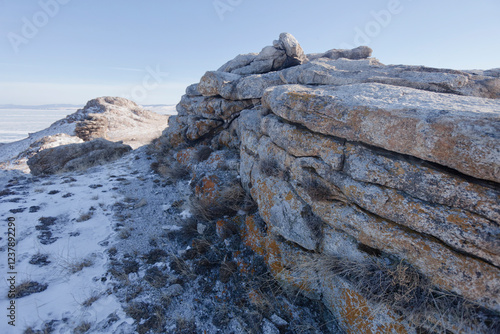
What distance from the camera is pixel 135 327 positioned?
12.6 ft

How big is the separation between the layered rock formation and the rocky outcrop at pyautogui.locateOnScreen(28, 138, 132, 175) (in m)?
10.8

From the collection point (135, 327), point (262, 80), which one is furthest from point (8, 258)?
point (262, 80)

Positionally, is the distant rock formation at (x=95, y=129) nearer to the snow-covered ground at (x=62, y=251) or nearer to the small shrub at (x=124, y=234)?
the snow-covered ground at (x=62, y=251)

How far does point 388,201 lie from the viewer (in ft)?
10.4

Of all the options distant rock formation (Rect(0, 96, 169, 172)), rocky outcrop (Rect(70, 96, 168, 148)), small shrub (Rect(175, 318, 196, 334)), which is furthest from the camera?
rocky outcrop (Rect(70, 96, 168, 148))

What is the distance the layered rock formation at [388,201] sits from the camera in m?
2.60

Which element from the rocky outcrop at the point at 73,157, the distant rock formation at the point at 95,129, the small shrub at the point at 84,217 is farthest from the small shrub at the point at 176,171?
the distant rock formation at the point at 95,129

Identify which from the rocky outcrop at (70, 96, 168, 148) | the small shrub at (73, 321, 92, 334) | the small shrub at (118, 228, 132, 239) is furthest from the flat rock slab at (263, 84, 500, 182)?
the rocky outcrop at (70, 96, 168, 148)

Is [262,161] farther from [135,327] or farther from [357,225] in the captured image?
[135,327]

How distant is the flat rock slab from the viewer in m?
2.56

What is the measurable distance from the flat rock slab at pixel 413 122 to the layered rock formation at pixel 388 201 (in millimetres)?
14

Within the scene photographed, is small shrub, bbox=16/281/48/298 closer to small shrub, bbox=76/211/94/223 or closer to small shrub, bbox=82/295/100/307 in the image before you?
small shrub, bbox=82/295/100/307

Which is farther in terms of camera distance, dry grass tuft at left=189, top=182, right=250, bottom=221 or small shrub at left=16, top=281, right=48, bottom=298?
dry grass tuft at left=189, top=182, right=250, bottom=221

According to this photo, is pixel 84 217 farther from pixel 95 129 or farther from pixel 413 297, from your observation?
pixel 95 129
